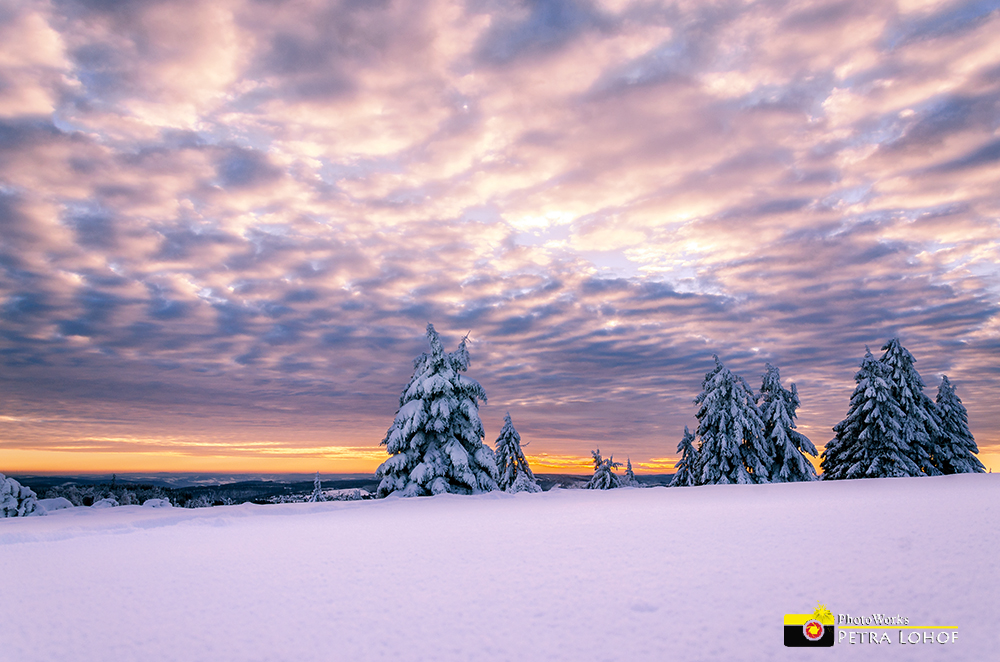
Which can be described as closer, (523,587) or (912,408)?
(523,587)

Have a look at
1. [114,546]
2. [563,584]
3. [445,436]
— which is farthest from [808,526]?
[445,436]

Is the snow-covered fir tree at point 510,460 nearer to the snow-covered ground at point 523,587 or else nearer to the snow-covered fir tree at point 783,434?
the snow-covered fir tree at point 783,434

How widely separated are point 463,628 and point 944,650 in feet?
9.99

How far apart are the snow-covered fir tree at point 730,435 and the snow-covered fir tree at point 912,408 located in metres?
8.21

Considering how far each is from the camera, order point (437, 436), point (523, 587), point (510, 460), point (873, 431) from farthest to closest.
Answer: point (510, 460), point (873, 431), point (437, 436), point (523, 587)

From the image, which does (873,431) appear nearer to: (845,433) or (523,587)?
(845,433)

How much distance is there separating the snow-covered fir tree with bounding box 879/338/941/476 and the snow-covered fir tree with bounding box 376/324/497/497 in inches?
1072

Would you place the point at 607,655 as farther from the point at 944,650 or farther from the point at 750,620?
the point at 944,650

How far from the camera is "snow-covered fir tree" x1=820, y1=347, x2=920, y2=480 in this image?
111 feet

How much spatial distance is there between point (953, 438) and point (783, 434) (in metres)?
12.0

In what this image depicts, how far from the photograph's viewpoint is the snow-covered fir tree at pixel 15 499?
1702 centimetres

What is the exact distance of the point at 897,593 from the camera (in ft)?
14.4

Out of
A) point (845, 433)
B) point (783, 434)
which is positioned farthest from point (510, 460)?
point (845, 433)

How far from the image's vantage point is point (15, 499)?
682 inches
